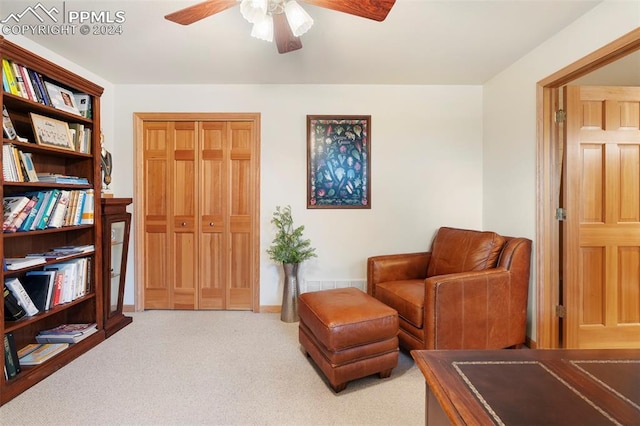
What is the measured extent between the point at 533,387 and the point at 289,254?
218 cm

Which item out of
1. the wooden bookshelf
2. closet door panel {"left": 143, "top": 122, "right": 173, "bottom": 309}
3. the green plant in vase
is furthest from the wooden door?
the wooden bookshelf

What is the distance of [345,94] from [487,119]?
1491 millimetres

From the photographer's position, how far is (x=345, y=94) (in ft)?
9.44

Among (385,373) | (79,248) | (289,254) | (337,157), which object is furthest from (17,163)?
(385,373)

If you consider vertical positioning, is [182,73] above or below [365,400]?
above

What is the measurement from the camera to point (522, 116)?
2.34 metres

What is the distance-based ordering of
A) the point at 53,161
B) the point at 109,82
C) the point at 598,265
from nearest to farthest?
the point at 598,265 < the point at 53,161 < the point at 109,82

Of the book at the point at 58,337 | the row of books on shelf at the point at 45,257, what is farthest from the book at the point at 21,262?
the book at the point at 58,337

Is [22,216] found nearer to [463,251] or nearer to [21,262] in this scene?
[21,262]

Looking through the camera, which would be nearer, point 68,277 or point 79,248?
point 68,277

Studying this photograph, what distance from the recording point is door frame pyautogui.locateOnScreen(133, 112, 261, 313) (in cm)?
287

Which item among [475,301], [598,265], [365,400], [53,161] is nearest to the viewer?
[365,400]

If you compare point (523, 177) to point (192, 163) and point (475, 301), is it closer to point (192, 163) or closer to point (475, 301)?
point (475, 301)

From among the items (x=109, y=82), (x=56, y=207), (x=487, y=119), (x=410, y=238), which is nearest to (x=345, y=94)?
(x=487, y=119)
